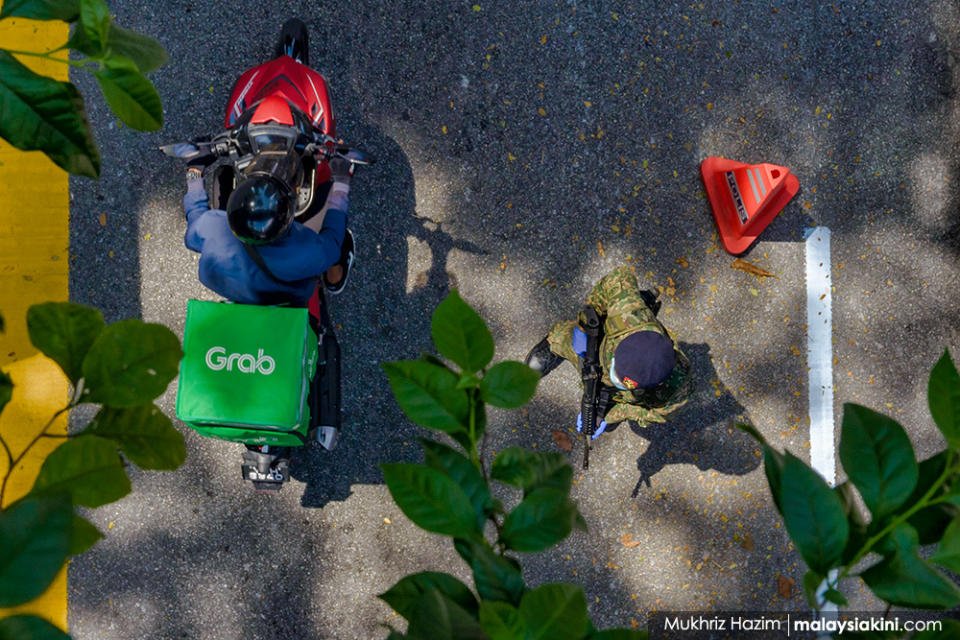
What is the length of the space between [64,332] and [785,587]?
4.25 metres

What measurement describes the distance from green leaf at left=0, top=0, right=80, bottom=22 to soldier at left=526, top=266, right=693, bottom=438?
234cm

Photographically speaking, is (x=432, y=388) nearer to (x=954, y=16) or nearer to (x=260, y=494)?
(x=260, y=494)

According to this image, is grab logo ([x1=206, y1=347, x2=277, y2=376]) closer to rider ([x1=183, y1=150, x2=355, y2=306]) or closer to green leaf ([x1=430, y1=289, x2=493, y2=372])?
A: rider ([x1=183, y1=150, x2=355, y2=306])

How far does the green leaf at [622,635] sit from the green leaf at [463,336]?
1.59 ft

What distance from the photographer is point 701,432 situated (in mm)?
3834

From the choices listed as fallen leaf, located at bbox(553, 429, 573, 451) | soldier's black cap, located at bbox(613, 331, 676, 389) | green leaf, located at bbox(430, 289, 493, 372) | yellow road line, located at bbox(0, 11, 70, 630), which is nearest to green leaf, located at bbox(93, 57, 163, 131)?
green leaf, located at bbox(430, 289, 493, 372)

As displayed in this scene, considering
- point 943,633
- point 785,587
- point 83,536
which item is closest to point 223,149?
point 83,536

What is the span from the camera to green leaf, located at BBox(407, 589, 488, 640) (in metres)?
0.92

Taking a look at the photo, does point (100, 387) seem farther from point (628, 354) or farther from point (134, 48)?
point (628, 354)

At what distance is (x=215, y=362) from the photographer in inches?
107

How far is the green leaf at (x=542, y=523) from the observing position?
1040mm

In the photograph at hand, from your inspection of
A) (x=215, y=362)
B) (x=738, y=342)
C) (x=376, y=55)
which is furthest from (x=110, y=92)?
(x=738, y=342)

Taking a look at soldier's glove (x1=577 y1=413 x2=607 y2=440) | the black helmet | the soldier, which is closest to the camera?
the black helmet

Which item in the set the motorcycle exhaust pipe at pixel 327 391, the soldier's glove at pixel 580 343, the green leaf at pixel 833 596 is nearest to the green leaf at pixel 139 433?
the green leaf at pixel 833 596
